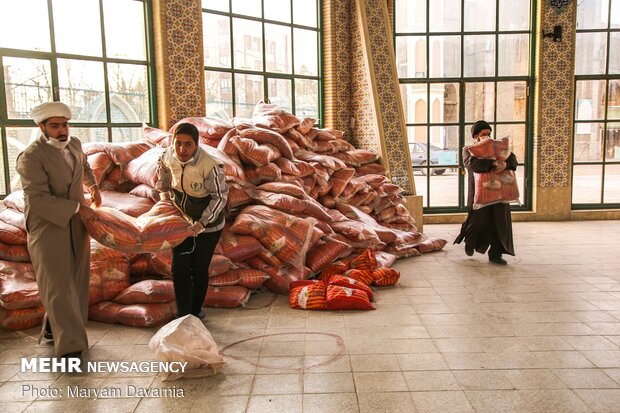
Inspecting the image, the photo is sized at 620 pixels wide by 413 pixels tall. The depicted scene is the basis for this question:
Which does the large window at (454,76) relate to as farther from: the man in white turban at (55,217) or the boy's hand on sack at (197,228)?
the man in white turban at (55,217)

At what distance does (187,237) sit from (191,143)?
0.61 metres

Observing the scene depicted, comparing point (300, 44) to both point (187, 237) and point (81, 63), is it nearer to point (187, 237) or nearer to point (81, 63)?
point (81, 63)

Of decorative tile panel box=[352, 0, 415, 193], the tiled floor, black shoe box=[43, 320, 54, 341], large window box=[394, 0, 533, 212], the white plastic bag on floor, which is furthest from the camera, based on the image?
large window box=[394, 0, 533, 212]

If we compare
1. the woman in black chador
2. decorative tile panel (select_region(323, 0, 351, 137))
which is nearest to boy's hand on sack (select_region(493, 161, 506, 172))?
the woman in black chador

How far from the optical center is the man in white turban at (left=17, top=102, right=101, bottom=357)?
10.2 feet

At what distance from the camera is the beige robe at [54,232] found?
10.2 ft

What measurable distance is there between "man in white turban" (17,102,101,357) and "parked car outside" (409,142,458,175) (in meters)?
6.54

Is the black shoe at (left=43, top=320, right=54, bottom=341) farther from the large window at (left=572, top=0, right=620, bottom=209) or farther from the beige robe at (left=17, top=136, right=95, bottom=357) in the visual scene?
the large window at (left=572, top=0, right=620, bottom=209)

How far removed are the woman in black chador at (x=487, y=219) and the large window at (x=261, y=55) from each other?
308 centimetres

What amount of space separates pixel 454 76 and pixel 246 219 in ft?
18.5

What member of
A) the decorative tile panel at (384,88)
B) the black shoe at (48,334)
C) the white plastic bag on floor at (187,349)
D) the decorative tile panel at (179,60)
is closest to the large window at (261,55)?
Result: the decorative tile panel at (179,60)

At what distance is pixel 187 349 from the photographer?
9.82 ft

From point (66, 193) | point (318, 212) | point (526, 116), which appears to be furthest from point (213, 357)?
point (526, 116)

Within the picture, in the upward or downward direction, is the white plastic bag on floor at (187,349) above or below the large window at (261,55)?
below
